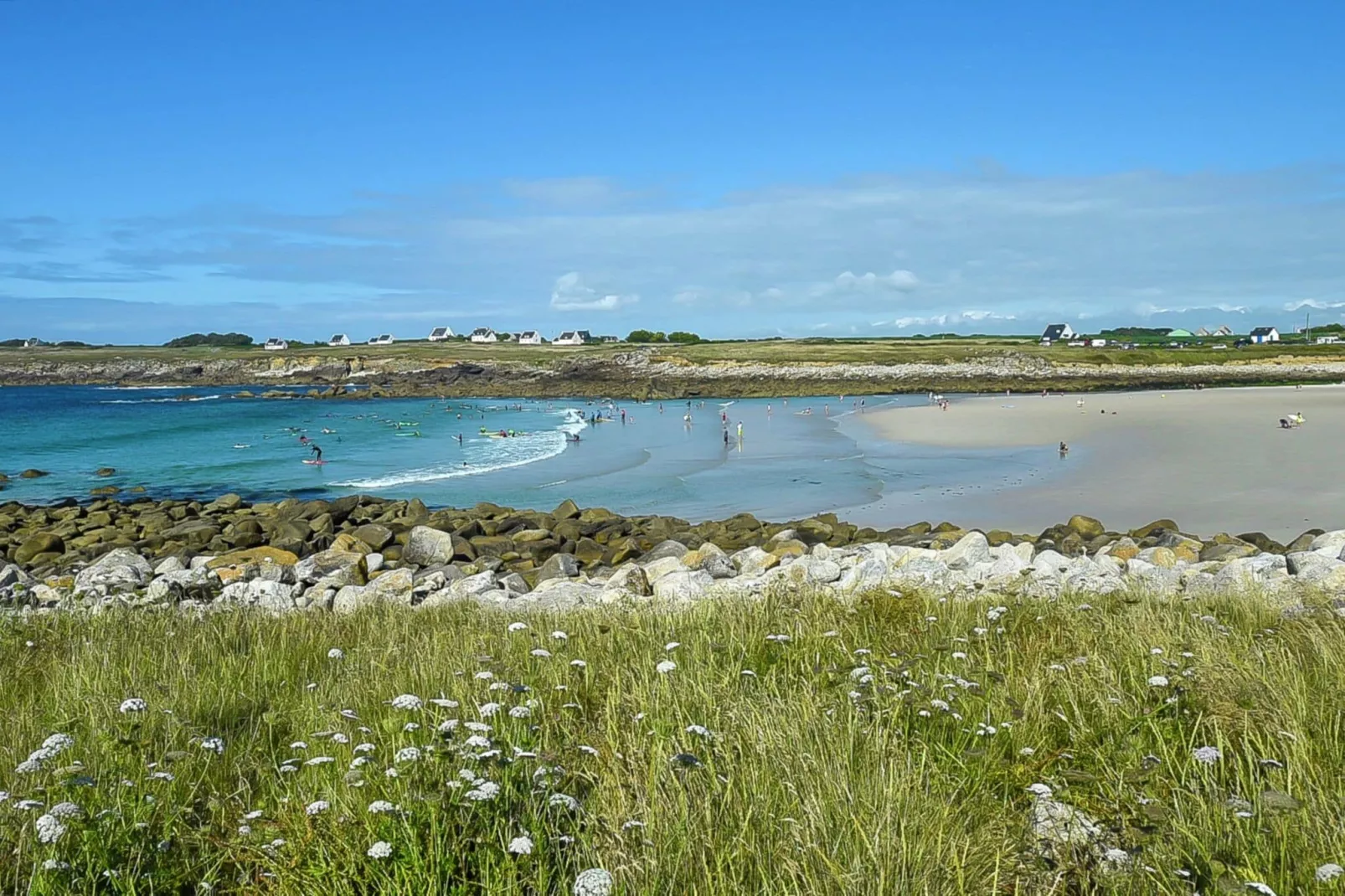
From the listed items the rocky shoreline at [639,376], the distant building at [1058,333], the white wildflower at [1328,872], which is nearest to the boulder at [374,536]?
the white wildflower at [1328,872]

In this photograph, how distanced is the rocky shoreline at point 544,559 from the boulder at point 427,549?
0.09 ft

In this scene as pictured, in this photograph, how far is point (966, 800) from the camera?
331 centimetres

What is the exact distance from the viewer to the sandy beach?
19481mm

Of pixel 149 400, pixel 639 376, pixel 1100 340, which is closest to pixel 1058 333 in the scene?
pixel 1100 340

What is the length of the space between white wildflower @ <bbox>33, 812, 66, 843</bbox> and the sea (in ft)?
60.2

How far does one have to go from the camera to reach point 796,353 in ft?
371

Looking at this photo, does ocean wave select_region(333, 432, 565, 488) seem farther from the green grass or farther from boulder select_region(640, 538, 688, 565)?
the green grass

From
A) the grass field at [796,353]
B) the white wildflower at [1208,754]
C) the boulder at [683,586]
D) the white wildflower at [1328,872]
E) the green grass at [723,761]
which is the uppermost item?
the grass field at [796,353]

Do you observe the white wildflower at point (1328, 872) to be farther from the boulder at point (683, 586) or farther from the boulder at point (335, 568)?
the boulder at point (335, 568)

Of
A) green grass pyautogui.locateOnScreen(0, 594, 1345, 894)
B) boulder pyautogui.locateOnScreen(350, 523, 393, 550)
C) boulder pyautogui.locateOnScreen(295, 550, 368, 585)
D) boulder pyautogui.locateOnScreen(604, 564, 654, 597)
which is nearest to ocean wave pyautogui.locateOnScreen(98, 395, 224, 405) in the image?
boulder pyautogui.locateOnScreen(350, 523, 393, 550)

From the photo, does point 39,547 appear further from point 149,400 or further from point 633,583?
point 149,400

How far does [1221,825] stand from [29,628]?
837 centimetres

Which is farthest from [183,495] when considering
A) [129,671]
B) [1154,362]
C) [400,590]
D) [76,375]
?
[76,375]

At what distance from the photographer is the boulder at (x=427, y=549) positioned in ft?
52.9
